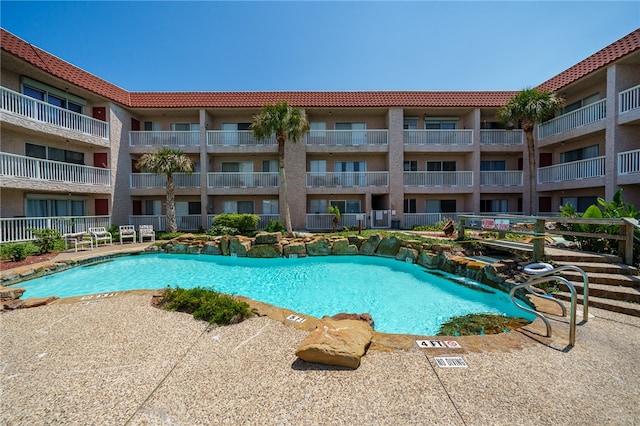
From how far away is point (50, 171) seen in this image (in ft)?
46.9

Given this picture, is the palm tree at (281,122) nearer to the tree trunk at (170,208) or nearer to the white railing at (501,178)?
the tree trunk at (170,208)

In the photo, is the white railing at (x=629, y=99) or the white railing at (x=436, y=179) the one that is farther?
the white railing at (x=436, y=179)

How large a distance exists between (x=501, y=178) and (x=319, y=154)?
13518 millimetres

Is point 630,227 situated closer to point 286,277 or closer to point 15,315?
point 286,277

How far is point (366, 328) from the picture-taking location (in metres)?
4.36

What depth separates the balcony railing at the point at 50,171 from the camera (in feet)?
41.0

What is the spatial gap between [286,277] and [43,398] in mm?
7722

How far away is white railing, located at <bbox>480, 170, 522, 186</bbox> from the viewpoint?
1916cm

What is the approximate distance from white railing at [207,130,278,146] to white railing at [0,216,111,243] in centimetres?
872

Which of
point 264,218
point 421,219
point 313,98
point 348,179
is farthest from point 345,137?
point 264,218

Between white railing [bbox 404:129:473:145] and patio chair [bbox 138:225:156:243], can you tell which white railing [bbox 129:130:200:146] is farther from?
white railing [bbox 404:129:473:145]

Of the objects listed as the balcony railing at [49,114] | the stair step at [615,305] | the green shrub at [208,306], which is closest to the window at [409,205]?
the stair step at [615,305]

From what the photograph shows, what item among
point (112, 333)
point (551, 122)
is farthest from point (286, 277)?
point (551, 122)

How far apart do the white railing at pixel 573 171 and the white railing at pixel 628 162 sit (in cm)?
115
